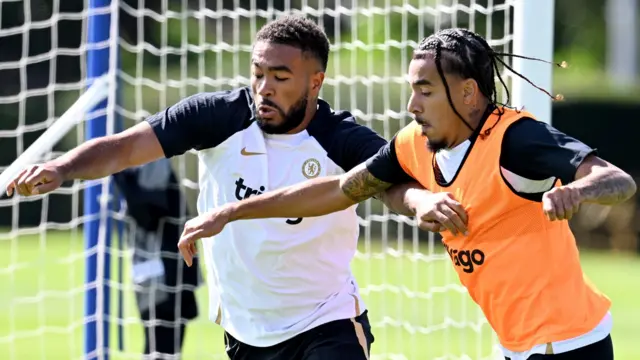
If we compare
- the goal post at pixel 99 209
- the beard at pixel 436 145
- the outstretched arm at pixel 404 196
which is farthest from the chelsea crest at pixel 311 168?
the goal post at pixel 99 209

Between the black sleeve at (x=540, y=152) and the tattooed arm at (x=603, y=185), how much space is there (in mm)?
77

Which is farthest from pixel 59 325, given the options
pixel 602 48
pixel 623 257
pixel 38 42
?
pixel 602 48

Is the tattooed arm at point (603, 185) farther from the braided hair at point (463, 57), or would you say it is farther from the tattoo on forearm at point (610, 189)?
the braided hair at point (463, 57)

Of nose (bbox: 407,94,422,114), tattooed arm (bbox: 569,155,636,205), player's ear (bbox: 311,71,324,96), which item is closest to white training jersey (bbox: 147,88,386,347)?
player's ear (bbox: 311,71,324,96)

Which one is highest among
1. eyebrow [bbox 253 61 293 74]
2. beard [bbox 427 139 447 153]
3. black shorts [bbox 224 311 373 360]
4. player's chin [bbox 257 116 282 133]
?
eyebrow [bbox 253 61 293 74]

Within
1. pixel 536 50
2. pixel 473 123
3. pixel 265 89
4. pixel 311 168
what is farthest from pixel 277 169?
pixel 536 50

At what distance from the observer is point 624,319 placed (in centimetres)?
Answer: 1351

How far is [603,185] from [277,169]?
69.0 inches

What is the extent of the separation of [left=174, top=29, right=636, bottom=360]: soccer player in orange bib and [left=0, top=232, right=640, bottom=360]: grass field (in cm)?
240

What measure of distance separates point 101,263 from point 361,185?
2772mm

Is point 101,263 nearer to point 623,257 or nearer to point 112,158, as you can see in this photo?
point 112,158

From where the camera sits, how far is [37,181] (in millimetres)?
4602

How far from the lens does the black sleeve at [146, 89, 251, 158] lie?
16.3 ft

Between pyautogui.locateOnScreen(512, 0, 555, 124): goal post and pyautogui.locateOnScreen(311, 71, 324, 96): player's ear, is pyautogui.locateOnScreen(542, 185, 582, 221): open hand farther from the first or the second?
pyautogui.locateOnScreen(512, 0, 555, 124): goal post
